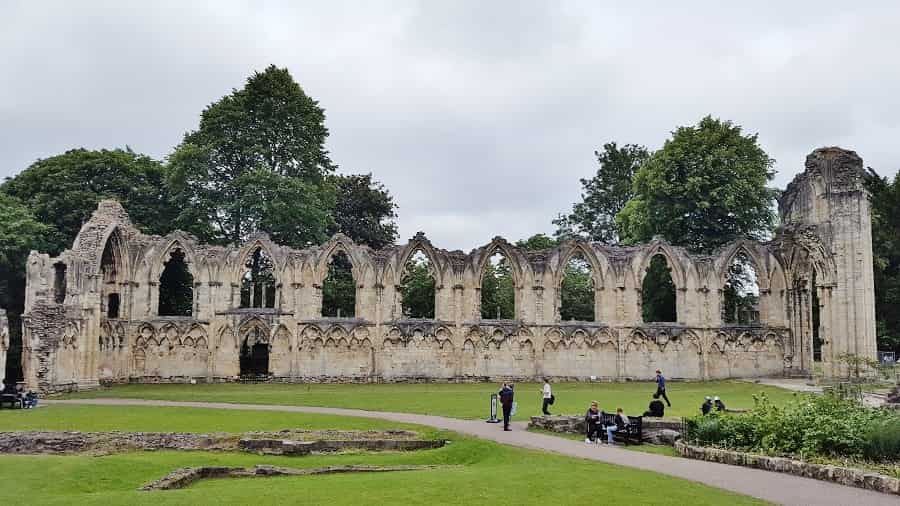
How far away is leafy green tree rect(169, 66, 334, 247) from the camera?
46250mm

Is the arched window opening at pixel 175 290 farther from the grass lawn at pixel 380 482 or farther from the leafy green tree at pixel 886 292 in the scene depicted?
the leafy green tree at pixel 886 292

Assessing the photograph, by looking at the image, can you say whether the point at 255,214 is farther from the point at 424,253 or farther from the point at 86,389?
the point at 86,389

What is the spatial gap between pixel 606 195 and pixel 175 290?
42.4 metres

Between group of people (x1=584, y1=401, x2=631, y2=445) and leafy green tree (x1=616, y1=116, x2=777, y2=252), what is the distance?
28.2m

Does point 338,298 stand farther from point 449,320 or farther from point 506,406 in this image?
point 506,406

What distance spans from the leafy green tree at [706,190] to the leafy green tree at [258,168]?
811 inches

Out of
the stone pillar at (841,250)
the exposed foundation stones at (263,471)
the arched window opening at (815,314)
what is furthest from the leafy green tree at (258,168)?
the exposed foundation stones at (263,471)

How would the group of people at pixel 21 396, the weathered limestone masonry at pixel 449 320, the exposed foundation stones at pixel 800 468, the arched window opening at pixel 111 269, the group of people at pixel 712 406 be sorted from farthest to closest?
1. the weathered limestone masonry at pixel 449 320
2. the arched window opening at pixel 111 269
3. the group of people at pixel 21 396
4. the group of people at pixel 712 406
5. the exposed foundation stones at pixel 800 468

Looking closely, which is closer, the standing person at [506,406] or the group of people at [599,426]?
the group of people at [599,426]

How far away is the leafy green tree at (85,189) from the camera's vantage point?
44125mm

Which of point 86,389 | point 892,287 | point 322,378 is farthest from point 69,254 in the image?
point 892,287

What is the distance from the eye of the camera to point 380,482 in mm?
13281

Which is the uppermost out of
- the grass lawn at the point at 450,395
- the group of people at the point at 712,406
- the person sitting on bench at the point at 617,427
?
the group of people at the point at 712,406

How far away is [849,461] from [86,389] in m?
30.3
